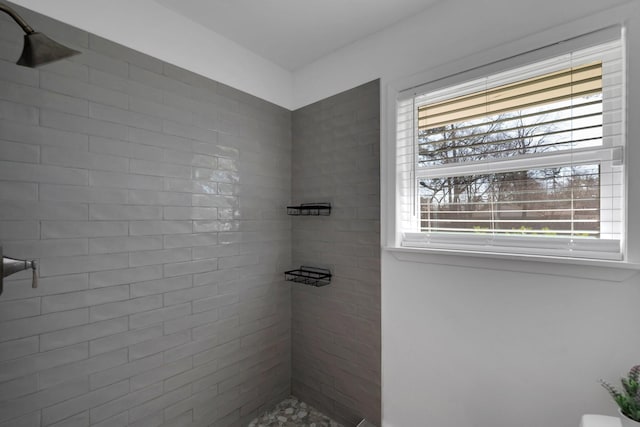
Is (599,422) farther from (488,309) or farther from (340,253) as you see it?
(340,253)

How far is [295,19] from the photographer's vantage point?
173 centimetres

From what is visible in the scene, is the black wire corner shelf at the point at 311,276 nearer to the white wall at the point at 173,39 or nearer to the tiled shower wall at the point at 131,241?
the tiled shower wall at the point at 131,241

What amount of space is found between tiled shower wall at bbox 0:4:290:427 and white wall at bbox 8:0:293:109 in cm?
6

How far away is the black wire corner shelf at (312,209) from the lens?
204 centimetres

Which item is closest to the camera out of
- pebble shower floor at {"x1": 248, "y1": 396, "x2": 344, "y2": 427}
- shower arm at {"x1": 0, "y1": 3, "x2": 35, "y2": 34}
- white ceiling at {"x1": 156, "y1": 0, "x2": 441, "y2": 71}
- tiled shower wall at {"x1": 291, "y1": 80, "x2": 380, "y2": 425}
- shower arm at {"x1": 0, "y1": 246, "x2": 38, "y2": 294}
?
shower arm at {"x1": 0, "y1": 3, "x2": 35, "y2": 34}

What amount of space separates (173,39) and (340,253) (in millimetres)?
1593

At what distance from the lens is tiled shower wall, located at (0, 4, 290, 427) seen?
121cm

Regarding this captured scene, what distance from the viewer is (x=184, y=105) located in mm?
1700

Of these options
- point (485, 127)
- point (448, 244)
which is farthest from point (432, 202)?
point (485, 127)

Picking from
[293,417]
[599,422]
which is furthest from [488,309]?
[293,417]

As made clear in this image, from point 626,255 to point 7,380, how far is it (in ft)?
7.93

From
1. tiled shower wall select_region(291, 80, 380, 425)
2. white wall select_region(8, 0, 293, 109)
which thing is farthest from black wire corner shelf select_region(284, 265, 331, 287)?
white wall select_region(8, 0, 293, 109)

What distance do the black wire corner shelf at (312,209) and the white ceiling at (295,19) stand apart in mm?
1059

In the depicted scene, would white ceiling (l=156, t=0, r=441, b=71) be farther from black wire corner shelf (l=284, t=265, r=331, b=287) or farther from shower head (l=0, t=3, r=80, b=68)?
black wire corner shelf (l=284, t=265, r=331, b=287)
